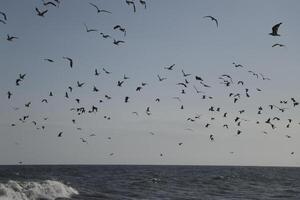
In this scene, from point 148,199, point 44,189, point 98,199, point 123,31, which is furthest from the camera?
point 44,189

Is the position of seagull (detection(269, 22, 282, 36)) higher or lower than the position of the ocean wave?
higher

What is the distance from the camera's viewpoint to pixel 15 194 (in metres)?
35.8

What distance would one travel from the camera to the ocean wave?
3552 centimetres

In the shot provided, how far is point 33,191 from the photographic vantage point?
3947 centimetres

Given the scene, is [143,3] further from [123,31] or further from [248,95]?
[248,95]

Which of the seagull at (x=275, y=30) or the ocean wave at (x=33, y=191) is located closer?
the seagull at (x=275, y=30)

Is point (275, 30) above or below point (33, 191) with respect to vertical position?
above

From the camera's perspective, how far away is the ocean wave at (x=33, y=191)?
35522mm

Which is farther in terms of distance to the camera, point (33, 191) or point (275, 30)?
point (33, 191)

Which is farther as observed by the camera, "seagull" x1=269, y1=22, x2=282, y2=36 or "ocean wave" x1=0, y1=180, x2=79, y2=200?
"ocean wave" x1=0, y1=180, x2=79, y2=200

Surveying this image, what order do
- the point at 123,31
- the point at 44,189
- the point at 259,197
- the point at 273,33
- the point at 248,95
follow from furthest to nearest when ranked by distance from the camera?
the point at 259,197
the point at 44,189
the point at 248,95
the point at 123,31
the point at 273,33

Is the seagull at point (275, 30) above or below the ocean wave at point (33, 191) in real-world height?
above

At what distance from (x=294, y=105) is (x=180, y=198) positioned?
1738cm

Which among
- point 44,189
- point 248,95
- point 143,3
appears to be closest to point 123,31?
point 143,3
